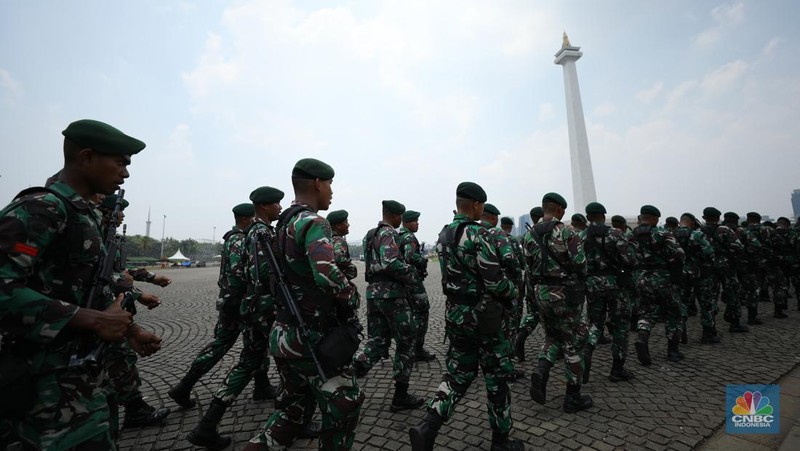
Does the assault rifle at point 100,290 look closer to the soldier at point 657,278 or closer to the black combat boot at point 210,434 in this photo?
the black combat boot at point 210,434

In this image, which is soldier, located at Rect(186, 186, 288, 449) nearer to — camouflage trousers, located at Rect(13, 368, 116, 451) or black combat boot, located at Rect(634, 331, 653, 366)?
camouflage trousers, located at Rect(13, 368, 116, 451)

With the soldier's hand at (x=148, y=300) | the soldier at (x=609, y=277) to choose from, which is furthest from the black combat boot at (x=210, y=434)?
the soldier at (x=609, y=277)

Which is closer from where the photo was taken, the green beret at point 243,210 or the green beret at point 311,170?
the green beret at point 311,170

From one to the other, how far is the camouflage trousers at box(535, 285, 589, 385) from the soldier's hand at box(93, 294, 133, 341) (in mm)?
3915

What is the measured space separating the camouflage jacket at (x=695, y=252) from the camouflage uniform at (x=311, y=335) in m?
6.80

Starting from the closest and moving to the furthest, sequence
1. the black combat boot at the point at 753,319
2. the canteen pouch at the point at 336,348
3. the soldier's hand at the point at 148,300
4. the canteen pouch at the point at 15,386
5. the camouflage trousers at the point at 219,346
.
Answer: the canteen pouch at the point at 15,386
the canteen pouch at the point at 336,348
the soldier's hand at the point at 148,300
the camouflage trousers at the point at 219,346
the black combat boot at the point at 753,319

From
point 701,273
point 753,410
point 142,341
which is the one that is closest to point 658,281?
point 701,273

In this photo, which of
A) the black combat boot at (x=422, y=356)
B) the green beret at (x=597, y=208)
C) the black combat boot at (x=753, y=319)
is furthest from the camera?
the black combat boot at (x=753, y=319)

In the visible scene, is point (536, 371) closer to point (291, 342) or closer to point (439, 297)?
point (291, 342)

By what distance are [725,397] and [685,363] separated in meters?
1.33

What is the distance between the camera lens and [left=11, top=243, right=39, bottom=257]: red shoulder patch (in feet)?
4.56

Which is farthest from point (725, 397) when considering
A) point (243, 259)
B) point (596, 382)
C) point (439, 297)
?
point (439, 297)

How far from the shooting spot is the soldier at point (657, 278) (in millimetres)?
5289

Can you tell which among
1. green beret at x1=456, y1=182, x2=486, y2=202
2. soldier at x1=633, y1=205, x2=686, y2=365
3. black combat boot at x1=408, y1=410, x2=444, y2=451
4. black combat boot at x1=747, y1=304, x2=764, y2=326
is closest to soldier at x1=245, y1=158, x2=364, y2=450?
black combat boot at x1=408, y1=410, x2=444, y2=451
